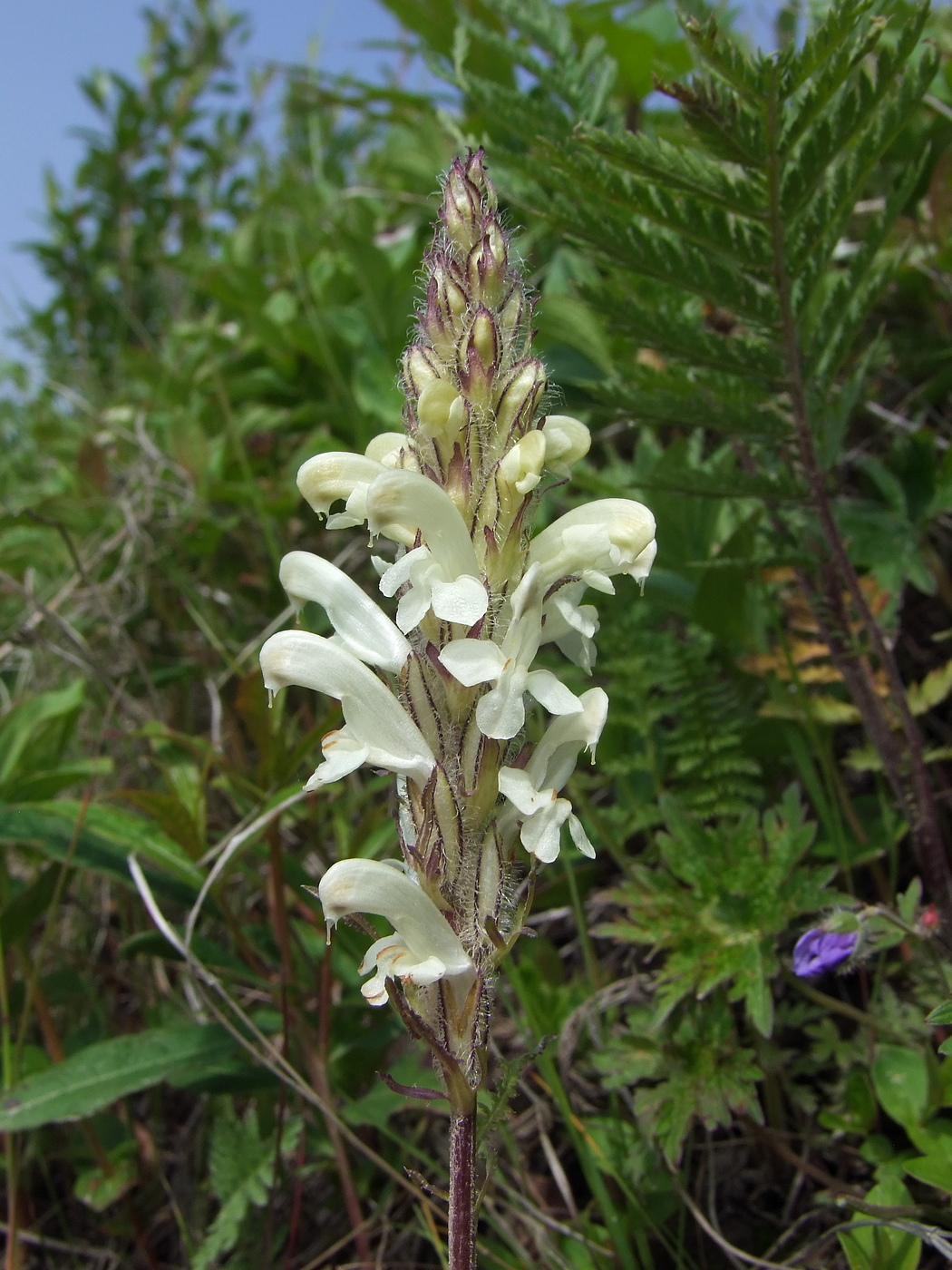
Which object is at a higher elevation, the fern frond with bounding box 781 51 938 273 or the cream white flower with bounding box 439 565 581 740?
the fern frond with bounding box 781 51 938 273

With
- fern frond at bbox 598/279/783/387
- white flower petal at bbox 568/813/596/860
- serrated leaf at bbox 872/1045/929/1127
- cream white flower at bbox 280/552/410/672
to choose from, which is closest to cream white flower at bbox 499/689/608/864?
white flower petal at bbox 568/813/596/860

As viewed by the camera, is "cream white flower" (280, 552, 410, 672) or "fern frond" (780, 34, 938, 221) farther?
"fern frond" (780, 34, 938, 221)

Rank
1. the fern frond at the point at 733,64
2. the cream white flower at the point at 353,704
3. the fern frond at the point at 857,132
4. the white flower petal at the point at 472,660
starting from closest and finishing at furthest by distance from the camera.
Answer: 1. the white flower petal at the point at 472,660
2. the cream white flower at the point at 353,704
3. the fern frond at the point at 733,64
4. the fern frond at the point at 857,132

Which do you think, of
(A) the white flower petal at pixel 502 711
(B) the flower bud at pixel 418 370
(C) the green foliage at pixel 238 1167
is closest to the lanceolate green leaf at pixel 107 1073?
(C) the green foliage at pixel 238 1167

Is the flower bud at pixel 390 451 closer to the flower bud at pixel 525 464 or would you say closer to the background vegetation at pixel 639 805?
the flower bud at pixel 525 464

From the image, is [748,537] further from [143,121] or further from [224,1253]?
[143,121]

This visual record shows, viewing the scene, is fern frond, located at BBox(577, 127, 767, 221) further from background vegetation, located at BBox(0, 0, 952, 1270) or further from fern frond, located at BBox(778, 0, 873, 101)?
fern frond, located at BBox(778, 0, 873, 101)

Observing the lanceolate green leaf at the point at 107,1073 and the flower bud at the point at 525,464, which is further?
the lanceolate green leaf at the point at 107,1073
